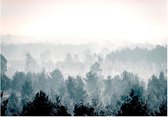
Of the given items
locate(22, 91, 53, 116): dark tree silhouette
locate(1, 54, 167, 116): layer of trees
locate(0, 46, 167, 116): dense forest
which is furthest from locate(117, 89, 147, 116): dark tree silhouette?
locate(1, 54, 167, 116): layer of trees

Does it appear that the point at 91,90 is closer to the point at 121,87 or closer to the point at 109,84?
the point at 109,84

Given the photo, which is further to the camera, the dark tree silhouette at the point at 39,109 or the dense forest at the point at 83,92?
the dense forest at the point at 83,92

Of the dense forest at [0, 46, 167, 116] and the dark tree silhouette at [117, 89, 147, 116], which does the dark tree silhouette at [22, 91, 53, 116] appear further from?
the dark tree silhouette at [117, 89, 147, 116]

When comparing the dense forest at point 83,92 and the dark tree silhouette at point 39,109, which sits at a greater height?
the dense forest at point 83,92

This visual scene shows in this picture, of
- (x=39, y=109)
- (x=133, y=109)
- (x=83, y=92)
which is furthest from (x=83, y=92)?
(x=133, y=109)

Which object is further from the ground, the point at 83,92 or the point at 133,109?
the point at 83,92

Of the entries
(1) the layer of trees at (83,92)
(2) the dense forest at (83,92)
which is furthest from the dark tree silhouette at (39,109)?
(1) the layer of trees at (83,92)

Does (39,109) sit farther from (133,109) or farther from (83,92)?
(83,92)

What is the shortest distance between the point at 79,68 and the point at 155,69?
38695mm

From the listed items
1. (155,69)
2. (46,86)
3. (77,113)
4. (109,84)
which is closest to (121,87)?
(109,84)

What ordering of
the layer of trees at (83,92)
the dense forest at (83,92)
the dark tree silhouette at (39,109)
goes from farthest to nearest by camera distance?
the layer of trees at (83,92), the dense forest at (83,92), the dark tree silhouette at (39,109)

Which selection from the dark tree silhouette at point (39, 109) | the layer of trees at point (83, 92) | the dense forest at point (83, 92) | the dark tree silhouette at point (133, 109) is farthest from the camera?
the layer of trees at point (83, 92)

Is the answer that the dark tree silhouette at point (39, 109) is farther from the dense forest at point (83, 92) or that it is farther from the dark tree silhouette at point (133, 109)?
the dark tree silhouette at point (133, 109)

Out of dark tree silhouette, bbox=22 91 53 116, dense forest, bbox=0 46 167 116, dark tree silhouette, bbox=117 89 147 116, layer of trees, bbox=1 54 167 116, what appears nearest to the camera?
dark tree silhouette, bbox=117 89 147 116
